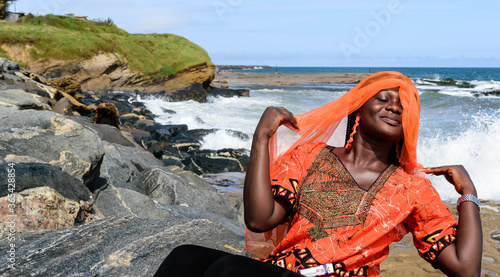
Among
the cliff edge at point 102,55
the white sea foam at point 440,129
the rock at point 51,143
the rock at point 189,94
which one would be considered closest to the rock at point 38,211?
the rock at point 51,143

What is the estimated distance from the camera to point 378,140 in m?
2.44

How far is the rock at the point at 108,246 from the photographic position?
254 centimetres

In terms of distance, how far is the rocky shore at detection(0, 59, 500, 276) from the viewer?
271 cm

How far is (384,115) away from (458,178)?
0.46m

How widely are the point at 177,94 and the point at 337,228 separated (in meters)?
23.2

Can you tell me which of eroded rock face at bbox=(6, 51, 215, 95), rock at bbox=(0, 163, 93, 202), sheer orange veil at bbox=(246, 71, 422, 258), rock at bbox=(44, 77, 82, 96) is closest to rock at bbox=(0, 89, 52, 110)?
rock at bbox=(0, 163, 93, 202)

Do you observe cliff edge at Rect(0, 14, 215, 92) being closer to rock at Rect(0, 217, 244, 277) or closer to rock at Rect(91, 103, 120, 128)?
rock at Rect(91, 103, 120, 128)

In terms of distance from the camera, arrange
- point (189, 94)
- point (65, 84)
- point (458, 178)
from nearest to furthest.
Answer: point (458, 178) → point (65, 84) → point (189, 94)

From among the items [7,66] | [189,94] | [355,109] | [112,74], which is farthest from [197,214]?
[189,94]

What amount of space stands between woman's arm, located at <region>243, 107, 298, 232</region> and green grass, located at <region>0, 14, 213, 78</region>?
20232 mm

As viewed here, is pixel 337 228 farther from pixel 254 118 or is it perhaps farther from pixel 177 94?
pixel 177 94

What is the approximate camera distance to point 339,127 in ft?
8.65

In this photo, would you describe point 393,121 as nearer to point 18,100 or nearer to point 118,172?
point 118,172

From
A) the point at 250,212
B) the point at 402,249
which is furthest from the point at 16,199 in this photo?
the point at 402,249
